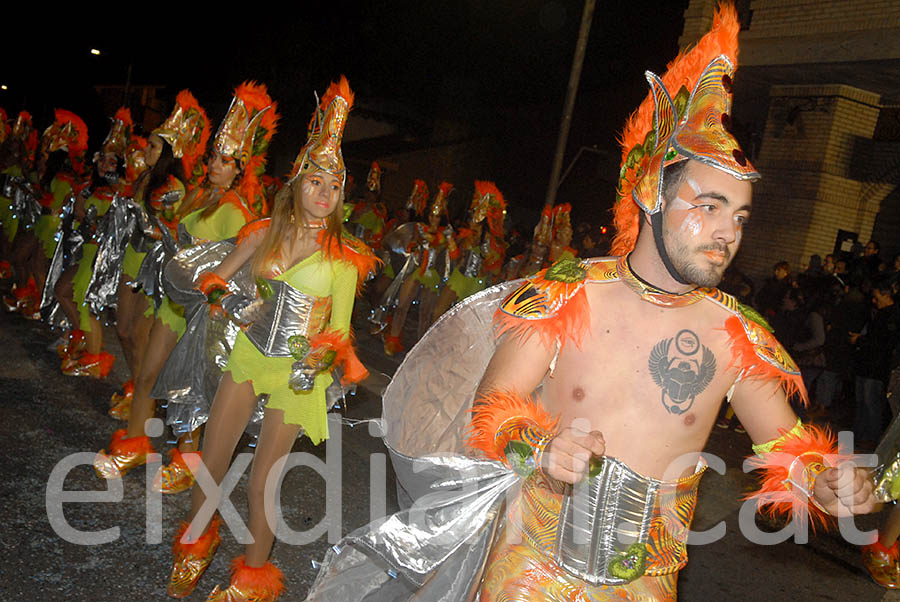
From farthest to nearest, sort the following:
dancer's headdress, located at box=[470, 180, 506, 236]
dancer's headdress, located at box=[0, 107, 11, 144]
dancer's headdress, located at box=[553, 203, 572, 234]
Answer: dancer's headdress, located at box=[470, 180, 506, 236], dancer's headdress, located at box=[553, 203, 572, 234], dancer's headdress, located at box=[0, 107, 11, 144]

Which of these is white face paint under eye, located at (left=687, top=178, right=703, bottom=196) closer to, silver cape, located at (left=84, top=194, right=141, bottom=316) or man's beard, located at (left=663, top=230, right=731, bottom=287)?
man's beard, located at (left=663, top=230, right=731, bottom=287)

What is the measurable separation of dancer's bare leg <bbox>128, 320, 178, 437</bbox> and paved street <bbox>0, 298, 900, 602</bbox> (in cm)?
35

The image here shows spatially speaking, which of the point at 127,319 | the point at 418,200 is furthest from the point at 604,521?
the point at 418,200

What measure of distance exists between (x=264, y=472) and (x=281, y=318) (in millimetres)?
759

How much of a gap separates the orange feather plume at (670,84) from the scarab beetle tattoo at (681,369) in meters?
0.41

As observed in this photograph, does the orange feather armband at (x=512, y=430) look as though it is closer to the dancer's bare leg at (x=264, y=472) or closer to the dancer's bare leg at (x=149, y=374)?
the dancer's bare leg at (x=264, y=472)

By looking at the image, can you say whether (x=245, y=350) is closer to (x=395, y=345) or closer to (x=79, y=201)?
(x=79, y=201)

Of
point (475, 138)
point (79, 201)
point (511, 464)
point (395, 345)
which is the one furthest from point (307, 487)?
point (475, 138)

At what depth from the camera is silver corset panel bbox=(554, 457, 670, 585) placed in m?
2.47

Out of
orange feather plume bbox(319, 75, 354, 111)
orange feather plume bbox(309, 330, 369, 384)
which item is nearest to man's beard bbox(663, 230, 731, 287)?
orange feather plume bbox(309, 330, 369, 384)

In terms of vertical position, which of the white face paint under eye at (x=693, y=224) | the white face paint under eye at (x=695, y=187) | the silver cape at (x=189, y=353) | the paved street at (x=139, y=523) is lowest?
the paved street at (x=139, y=523)

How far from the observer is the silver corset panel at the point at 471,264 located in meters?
12.6

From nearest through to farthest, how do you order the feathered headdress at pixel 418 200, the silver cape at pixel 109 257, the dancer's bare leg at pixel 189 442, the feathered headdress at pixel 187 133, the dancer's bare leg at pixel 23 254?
the dancer's bare leg at pixel 189 442
the feathered headdress at pixel 187 133
the silver cape at pixel 109 257
the dancer's bare leg at pixel 23 254
the feathered headdress at pixel 418 200

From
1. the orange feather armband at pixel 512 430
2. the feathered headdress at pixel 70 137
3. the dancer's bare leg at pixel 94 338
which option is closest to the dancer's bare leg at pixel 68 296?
the dancer's bare leg at pixel 94 338
